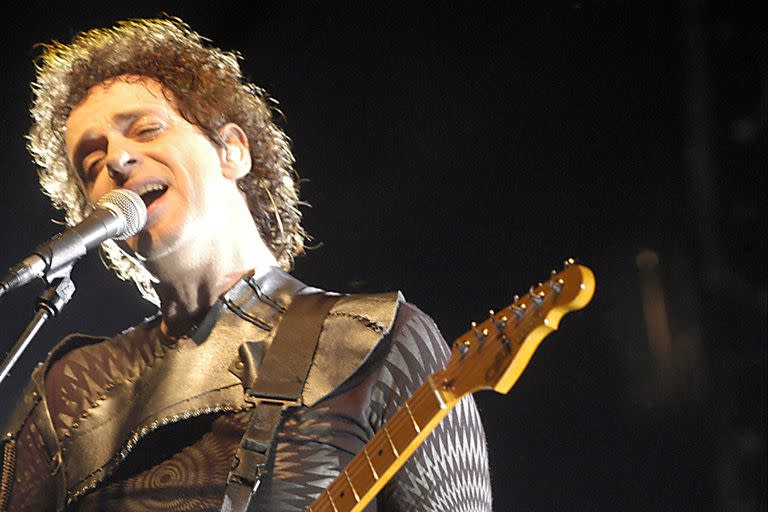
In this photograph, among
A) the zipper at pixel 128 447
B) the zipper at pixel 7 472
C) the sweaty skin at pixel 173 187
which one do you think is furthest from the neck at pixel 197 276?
the zipper at pixel 7 472

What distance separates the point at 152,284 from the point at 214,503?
0.69 m

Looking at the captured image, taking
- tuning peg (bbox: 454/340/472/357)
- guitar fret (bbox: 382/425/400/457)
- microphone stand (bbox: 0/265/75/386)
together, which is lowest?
guitar fret (bbox: 382/425/400/457)

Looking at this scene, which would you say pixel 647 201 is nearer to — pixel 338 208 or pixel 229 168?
pixel 338 208

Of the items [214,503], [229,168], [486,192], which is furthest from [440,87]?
[214,503]

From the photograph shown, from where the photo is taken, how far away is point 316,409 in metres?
2.03

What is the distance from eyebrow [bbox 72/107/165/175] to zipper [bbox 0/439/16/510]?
0.58m

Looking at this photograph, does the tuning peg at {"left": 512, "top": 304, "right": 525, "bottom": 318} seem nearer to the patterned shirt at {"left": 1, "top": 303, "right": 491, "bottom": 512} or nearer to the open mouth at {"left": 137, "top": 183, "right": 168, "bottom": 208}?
the patterned shirt at {"left": 1, "top": 303, "right": 491, "bottom": 512}

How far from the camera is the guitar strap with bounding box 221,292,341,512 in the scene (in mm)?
1963

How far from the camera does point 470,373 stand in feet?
5.55

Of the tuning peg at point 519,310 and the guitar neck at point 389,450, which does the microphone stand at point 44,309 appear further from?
the tuning peg at point 519,310

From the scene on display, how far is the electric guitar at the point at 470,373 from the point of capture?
158 centimetres

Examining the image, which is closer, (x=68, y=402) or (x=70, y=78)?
(x=68, y=402)

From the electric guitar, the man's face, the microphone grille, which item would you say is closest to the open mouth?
the man's face

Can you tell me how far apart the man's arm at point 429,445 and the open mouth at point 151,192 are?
56 cm
